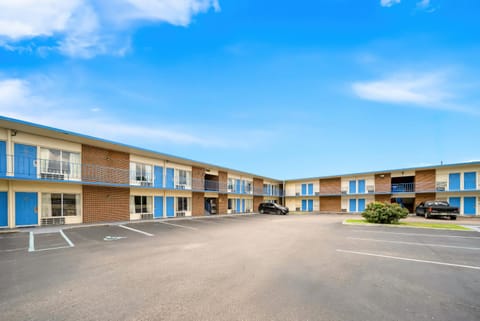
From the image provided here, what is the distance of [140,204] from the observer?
19.9m

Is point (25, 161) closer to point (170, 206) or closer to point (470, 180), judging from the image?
point (170, 206)

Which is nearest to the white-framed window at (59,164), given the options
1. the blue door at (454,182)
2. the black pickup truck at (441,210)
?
the black pickup truck at (441,210)

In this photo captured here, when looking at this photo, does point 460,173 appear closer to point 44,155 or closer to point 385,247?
point 385,247

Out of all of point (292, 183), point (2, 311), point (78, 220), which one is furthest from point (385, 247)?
point (292, 183)

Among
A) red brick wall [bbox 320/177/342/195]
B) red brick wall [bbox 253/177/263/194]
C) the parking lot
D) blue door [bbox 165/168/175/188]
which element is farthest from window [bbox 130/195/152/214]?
red brick wall [bbox 320/177/342/195]

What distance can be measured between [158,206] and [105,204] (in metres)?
4.90

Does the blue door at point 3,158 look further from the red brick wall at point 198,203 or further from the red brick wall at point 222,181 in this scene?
the red brick wall at point 222,181

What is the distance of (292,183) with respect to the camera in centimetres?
4228

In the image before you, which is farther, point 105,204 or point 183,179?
point 183,179

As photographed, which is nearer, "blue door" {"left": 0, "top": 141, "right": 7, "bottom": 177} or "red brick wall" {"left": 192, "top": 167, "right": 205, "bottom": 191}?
"blue door" {"left": 0, "top": 141, "right": 7, "bottom": 177}

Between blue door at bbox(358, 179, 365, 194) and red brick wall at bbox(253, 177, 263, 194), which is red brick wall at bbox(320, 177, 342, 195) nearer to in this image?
blue door at bbox(358, 179, 365, 194)

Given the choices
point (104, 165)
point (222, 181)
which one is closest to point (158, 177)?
point (104, 165)

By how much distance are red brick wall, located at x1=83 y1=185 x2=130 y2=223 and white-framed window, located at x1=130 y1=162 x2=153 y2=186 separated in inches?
41.4

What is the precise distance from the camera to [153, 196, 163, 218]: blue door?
21.0 metres
